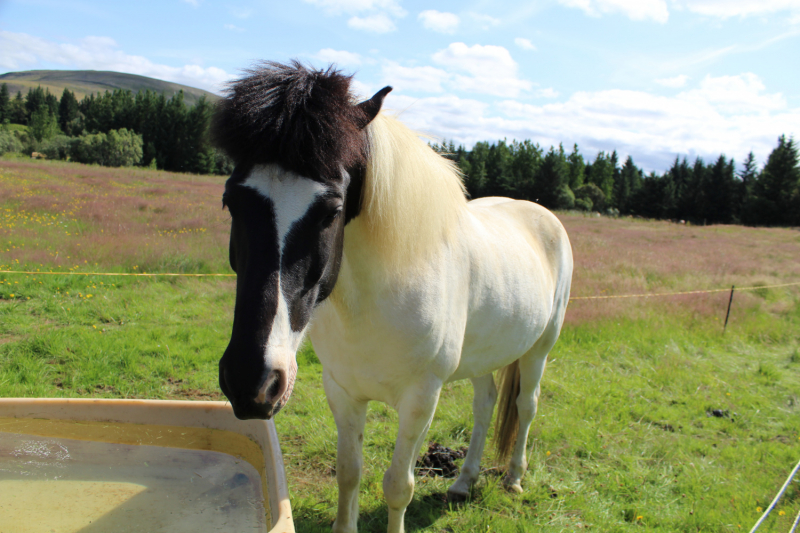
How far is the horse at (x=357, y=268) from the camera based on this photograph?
4.22 ft

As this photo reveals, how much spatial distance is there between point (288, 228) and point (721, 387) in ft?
18.0

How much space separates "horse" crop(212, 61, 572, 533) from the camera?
50.6 inches

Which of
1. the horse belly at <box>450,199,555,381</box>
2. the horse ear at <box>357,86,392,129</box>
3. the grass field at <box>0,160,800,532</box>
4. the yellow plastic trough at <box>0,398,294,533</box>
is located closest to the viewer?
the horse ear at <box>357,86,392,129</box>

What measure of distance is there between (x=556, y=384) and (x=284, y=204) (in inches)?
159

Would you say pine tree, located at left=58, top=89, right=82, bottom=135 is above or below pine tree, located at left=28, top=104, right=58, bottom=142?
above

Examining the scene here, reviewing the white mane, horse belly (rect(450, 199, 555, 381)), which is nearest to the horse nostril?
the white mane

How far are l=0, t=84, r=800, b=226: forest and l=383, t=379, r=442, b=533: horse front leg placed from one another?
3601cm

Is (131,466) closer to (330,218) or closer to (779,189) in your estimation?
(330,218)

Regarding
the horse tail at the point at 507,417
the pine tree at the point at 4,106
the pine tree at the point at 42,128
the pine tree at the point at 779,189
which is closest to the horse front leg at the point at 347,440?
the horse tail at the point at 507,417

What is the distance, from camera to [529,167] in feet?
197

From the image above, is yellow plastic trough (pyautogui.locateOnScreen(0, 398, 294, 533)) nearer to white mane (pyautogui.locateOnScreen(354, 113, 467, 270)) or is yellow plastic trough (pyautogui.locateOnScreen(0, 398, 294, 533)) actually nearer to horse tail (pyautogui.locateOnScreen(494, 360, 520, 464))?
white mane (pyautogui.locateOnScreen(354, 113, 467, 270))

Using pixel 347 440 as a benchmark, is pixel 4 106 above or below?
above

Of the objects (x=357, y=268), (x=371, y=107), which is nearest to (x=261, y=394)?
(x=357, y=268)

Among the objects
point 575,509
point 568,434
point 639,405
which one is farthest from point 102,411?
point 639,405
